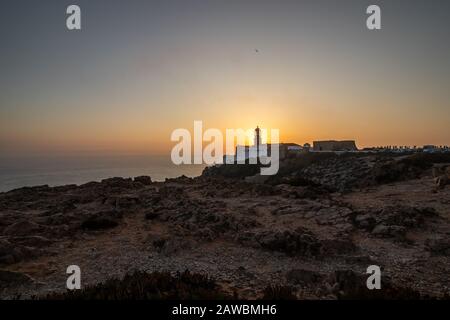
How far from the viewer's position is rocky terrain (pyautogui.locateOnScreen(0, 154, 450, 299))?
7.63m

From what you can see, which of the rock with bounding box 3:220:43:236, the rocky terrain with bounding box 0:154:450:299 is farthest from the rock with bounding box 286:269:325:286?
the rock with bounding box 3:220:43:236

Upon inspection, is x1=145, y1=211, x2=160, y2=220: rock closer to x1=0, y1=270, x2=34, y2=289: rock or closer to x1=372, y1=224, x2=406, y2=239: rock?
x1=0, y1=270, x2=34, y2=289: rock

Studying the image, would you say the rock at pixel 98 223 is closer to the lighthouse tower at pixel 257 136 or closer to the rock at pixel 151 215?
the rock at pixel 151 215

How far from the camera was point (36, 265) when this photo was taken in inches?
360

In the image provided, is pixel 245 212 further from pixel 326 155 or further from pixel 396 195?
pixel 326 155

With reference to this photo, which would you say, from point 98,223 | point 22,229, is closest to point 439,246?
point 98,223

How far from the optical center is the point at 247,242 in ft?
36.0

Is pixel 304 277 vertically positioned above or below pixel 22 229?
below

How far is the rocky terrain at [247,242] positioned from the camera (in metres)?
7.63

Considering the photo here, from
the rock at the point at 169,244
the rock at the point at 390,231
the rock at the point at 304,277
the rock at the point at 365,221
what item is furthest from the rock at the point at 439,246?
the rock at the point at 169,244

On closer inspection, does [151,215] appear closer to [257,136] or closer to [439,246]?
[439,246]

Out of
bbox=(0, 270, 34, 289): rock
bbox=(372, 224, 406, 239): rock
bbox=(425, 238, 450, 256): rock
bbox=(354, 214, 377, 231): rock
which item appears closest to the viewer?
bbox=(0, 270, 34, 289): rock

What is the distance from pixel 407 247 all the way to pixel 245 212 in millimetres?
7303

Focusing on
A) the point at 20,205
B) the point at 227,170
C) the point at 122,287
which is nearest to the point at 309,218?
the point at 122,287
